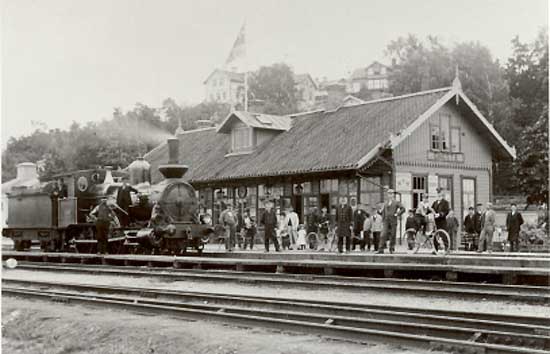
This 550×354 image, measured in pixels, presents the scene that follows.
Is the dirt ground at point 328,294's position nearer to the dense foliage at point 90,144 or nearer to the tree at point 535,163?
the dense foliage at point 90,144

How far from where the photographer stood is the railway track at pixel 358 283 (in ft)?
35.8

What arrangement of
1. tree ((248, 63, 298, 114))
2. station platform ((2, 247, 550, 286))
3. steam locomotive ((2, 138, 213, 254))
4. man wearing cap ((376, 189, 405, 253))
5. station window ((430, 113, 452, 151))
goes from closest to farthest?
station platform ((2, 247, 550, 286)) < man wearing cap ((376, 189, 405, 253)) < steam locomotive ((2, 138, 213, 254)) < station window ((430, 113, 452, 151)) < tree ((248, 63, 298, 114))

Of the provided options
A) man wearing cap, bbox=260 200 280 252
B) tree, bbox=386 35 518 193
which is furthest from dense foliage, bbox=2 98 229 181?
tree, bbox=386 35 518 193

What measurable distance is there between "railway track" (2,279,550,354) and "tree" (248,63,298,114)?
45675mm

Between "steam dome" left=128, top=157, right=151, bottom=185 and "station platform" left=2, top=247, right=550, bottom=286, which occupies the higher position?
"steam dome" left=128, top=157, right=151, bottom=185

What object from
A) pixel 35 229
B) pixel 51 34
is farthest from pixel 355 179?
pixel 51 34

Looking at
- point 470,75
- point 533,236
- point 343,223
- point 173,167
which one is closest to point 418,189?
point 533,236

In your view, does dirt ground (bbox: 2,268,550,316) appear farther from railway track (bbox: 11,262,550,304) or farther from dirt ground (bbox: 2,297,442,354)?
dirt ground (bbox: 2,297,442,354)

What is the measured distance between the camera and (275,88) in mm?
58281

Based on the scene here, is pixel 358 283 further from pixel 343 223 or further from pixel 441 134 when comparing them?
pixel 441 134

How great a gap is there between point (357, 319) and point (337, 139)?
18556 millimetres

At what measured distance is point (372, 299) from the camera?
36.6ft

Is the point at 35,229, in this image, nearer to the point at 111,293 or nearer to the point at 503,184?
the point at 111,293

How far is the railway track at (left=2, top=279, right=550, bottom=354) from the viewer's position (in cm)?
726
